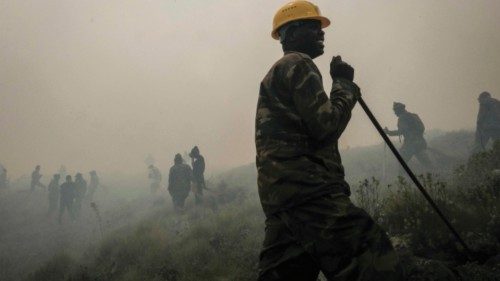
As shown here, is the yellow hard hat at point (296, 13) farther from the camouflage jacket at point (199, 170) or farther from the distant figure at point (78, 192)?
the distant figure at point (78, 192)

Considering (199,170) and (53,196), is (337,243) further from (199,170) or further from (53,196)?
(53,196)

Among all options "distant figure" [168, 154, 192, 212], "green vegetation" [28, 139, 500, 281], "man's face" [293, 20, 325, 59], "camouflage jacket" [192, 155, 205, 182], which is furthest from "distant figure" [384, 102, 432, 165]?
"man's face" [293, 20, 325, 59]

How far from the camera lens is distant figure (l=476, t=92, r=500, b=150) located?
11.5m

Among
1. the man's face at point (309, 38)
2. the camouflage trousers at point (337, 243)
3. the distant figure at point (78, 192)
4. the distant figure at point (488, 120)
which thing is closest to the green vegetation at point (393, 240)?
the camouflage trousers at point (337, 243)

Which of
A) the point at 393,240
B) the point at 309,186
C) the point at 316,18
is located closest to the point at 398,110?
the point at 393,240

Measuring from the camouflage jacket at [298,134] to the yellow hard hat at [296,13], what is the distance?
321 millimetres

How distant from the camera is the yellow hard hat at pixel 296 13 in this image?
2.49m

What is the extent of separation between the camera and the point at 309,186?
203cm

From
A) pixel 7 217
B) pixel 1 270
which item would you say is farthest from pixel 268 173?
pixel 7 217

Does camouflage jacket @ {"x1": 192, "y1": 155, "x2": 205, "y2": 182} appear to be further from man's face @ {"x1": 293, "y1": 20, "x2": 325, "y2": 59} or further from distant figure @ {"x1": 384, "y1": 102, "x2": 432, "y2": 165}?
man's face @ {"x1": 293, "y1": 20, "x2": 325, "y2": 59}

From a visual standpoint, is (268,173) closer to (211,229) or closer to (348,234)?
(348,234)

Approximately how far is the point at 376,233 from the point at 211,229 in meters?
8.47

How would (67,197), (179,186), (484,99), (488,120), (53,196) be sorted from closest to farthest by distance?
(488,120)
(484,99)
(179,186)
(67,197)
(53,196)

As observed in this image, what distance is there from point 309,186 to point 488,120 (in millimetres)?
11775
